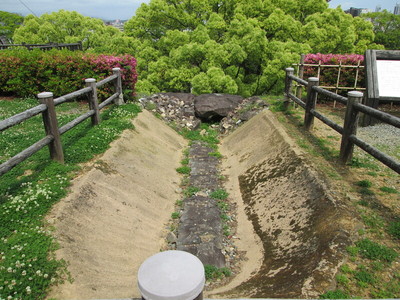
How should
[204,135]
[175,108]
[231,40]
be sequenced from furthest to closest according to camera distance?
[231,40]
[175,108]
[204,135]

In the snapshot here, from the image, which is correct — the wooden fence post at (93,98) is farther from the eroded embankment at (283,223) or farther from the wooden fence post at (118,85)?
the eroded embankment at (283,223)

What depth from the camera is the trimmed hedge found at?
1155 centimetres

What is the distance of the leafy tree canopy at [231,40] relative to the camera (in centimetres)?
1631

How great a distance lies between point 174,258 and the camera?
81.4 inches

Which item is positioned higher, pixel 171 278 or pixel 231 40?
pixel 231 40

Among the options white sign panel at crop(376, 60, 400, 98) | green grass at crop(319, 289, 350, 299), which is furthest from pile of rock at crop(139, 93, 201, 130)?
green grass at crop(319, 289, 350, 299)

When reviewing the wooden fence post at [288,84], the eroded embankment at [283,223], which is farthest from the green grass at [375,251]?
the wooden fence post at [288,84]

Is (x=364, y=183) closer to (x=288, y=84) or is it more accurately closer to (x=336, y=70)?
(x=288, y=84)

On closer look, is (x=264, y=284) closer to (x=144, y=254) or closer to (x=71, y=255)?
(x=144, y=254)

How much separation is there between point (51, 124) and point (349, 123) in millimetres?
5904

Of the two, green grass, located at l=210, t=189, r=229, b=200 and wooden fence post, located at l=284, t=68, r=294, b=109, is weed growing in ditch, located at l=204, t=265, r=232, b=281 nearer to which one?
green grass, located at l=210, t=189, r=229, b=200

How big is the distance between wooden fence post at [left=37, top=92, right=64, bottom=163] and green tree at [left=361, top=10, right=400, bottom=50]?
38011 millimetres

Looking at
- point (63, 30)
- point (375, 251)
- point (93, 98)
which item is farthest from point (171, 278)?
point (63, 30)

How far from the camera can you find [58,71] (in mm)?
11625
